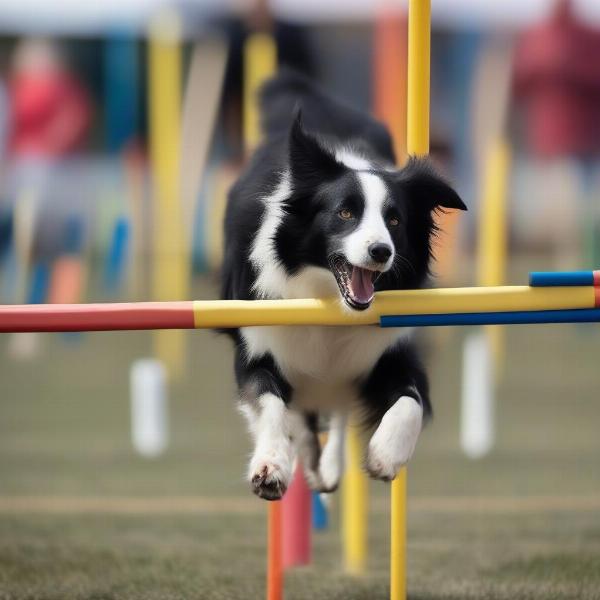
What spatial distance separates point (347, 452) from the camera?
486 cm

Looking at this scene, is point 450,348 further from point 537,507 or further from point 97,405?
point 537,507

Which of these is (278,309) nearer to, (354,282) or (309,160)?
(354,282)

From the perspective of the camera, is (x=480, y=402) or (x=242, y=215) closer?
(x=242, y=215)

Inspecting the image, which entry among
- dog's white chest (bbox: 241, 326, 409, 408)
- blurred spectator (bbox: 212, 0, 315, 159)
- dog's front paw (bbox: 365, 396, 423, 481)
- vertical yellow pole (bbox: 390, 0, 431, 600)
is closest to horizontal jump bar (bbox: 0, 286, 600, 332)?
dog's front paw (bbox: 365, 396, 423, 481)

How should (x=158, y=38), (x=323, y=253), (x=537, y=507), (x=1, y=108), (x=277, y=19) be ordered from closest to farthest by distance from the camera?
1. (x=323, y=253)
2. (x=537, y=507)
3. (x=158, y=38)
4. (x=277, y=19)
5. (x=1, y=108)

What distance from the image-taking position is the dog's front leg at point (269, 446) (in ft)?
10.7

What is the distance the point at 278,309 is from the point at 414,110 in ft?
2.83

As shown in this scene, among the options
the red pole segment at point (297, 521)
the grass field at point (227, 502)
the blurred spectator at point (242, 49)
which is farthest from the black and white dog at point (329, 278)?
the blurred spectator at point (242, 49)

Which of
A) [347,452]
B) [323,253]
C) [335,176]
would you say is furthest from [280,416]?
[347,452]

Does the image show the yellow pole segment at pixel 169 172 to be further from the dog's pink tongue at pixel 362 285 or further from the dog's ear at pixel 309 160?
the dog's pink tongue at pixel 362 285

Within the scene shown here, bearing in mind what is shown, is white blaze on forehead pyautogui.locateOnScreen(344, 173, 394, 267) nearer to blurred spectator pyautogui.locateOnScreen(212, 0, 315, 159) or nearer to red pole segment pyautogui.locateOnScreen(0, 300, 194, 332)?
red pole segment pyautogui.locateOnScreen(0, 300, 194, 332)

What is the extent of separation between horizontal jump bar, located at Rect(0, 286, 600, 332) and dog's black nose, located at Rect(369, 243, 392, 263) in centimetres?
10

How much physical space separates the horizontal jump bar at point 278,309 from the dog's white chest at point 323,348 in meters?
0.49

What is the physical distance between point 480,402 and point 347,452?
2.94 m
